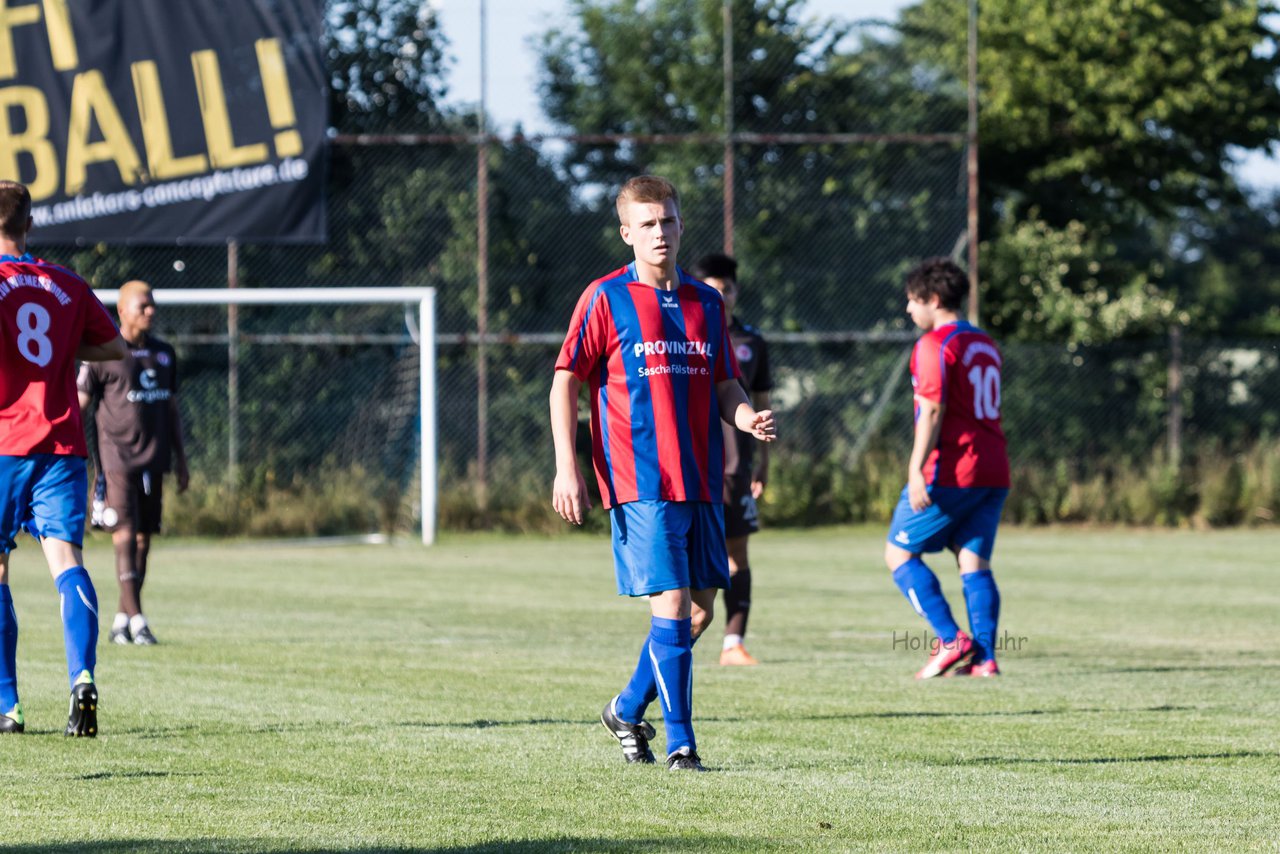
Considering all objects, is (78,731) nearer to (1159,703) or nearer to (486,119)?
(1159,703)

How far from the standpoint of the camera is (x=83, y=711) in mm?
6621

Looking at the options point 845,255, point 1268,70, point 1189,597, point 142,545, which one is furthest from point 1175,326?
point 142,545

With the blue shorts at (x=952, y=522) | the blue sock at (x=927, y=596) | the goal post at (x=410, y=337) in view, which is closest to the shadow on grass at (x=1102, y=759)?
the blue sock at (x=927, y=596)

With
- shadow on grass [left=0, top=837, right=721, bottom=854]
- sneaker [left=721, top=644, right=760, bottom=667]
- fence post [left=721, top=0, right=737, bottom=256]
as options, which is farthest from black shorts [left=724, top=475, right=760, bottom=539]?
fence post [left=721, top=0, right=737, bottom=256]

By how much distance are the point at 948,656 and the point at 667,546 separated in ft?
11.3

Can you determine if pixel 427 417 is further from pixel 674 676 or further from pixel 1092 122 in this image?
pixel 674 676

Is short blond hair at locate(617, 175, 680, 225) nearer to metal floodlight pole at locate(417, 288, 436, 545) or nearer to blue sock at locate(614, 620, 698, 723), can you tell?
blue sock at locate(614, 620, 698, 723)

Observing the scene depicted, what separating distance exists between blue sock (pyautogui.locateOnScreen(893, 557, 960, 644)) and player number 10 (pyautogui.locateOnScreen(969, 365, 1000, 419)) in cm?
82

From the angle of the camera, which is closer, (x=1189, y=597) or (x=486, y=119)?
(x=1189, y=597)

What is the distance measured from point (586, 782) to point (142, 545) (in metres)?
5.96

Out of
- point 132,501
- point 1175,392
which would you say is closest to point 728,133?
point 1175,392

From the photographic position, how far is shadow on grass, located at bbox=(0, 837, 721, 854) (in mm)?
4699

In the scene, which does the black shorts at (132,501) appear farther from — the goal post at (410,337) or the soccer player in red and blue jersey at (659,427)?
the goal post at (410,337)

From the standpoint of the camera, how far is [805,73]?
2452 centimetres
